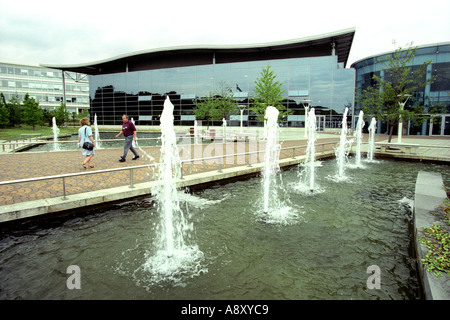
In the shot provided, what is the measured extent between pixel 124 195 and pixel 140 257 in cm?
265

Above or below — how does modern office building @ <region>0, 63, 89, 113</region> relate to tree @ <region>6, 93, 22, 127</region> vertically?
above

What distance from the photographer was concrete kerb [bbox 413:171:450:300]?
2.72 meters

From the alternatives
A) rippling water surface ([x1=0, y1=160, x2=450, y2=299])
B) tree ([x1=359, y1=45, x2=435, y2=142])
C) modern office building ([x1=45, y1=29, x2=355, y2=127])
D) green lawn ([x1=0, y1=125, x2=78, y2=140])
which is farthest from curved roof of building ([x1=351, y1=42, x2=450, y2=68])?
green lawn ([x1=0, y1=125, x2=78, y2=140])

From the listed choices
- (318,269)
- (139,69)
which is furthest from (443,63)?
(139,69)

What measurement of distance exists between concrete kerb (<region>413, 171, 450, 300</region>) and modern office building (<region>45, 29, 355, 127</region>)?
109 feet

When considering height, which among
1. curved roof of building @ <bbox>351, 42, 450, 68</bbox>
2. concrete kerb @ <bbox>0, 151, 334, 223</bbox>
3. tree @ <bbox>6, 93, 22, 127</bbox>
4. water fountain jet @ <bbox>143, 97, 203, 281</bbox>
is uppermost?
curved roof of building @ <bbox>351, 42, 450, 68</bbox>

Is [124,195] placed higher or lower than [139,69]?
lower

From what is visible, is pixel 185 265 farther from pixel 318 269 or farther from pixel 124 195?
pixel 124 195

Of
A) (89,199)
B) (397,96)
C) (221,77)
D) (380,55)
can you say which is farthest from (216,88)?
(89,199)

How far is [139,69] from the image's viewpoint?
173 ft

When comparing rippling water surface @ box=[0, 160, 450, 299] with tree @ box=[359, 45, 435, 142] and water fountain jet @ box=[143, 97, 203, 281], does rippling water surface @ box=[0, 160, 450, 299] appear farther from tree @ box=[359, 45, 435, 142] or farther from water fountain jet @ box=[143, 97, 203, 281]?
tree @ box=[359, 45, 435, 142]

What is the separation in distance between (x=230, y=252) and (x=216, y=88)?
142 feet
